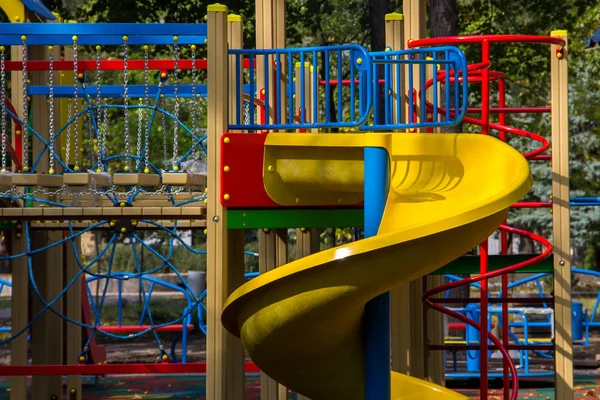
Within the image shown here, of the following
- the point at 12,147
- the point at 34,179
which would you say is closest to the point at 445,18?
the point at 12,147

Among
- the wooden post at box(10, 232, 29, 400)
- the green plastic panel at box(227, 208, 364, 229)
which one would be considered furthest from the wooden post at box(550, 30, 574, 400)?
the wooden post at box(10, 232, 29, 400)

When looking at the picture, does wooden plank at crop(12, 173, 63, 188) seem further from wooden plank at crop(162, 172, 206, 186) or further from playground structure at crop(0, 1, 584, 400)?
wooden plank at crop(162, 172, 206, 186)

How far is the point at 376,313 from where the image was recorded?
645 cm

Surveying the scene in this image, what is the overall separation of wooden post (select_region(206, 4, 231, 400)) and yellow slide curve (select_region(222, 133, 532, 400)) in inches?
10.7

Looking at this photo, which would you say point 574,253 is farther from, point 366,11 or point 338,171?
point 338,171

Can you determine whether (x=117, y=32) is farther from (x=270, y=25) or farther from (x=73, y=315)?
(x=73, y=315)

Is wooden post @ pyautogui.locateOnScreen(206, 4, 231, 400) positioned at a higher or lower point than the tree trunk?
lower

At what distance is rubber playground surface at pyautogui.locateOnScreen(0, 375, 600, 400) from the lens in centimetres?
1162

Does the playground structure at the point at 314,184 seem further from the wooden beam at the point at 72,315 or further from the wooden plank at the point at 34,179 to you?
the wooden beam at the point at 72,315

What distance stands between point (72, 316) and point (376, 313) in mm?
5162

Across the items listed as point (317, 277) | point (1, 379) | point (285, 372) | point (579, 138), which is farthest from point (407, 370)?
point (579, 138)

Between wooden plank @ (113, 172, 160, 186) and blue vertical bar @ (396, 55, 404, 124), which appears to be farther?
blue vertical bar @ (396, 55, 404, 124)

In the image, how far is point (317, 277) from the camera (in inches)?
229

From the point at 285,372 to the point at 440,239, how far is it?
4.63 ft
